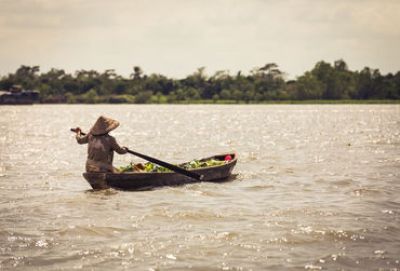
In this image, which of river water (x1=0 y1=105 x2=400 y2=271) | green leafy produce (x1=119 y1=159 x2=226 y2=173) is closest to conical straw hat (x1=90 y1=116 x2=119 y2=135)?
green leafy produce (x1=119 y1=159 x2=226 y2=173)

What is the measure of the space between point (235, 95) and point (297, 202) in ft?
494

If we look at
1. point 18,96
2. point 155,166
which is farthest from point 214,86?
point 155,166

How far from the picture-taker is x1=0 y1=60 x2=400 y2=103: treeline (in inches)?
6097

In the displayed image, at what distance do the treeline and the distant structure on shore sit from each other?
17.1 m

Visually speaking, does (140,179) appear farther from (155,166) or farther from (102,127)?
(102,127)

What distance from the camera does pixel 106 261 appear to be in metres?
10.0

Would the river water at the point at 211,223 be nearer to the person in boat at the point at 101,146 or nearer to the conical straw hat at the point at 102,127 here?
the person in boat at the point at 101,146

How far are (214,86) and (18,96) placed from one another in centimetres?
5520

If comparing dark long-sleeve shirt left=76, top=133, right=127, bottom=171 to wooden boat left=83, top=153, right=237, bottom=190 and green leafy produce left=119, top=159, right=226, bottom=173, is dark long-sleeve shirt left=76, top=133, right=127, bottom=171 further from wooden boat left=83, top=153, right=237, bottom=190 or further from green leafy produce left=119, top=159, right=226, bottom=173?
green leafy produce left=119, top=159, right=226, bottom=173

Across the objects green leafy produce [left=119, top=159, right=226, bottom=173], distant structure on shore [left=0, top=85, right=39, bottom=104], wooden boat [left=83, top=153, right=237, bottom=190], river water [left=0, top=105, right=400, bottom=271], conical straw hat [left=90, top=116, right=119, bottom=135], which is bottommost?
river water [left=0, top=105, right=400, bottom=271]

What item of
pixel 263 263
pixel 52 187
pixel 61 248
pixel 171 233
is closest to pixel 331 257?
pixel 263 263

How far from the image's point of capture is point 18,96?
561 feet

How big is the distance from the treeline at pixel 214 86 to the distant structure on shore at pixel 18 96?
1713cm

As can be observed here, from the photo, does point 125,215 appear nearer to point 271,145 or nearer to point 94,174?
point 94,174
